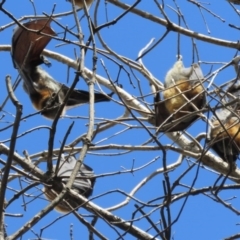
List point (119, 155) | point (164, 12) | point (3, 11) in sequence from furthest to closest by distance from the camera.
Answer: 1. point (119, 155)
2. point (164, 12)
3. point (3, 11)

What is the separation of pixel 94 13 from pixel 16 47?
205 cm

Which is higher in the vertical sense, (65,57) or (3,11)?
(65,57)

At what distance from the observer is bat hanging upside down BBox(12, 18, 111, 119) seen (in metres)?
6.64

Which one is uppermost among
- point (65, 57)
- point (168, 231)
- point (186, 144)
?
point (65, 57)

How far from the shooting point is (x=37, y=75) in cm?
758

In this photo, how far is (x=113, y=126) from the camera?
21.1ft

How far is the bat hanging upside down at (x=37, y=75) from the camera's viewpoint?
6641 millimetres

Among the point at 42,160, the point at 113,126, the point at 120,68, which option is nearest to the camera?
the point at 120,68

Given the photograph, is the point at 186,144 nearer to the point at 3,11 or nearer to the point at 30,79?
the point at 30,79

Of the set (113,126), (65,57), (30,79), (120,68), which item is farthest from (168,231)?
(30,79)

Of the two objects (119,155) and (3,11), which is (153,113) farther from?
(3,11)

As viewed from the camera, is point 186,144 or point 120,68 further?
point 186,144

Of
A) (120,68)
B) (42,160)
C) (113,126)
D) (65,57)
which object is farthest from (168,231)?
(65,57)

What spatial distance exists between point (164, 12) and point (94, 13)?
0.52 metres
